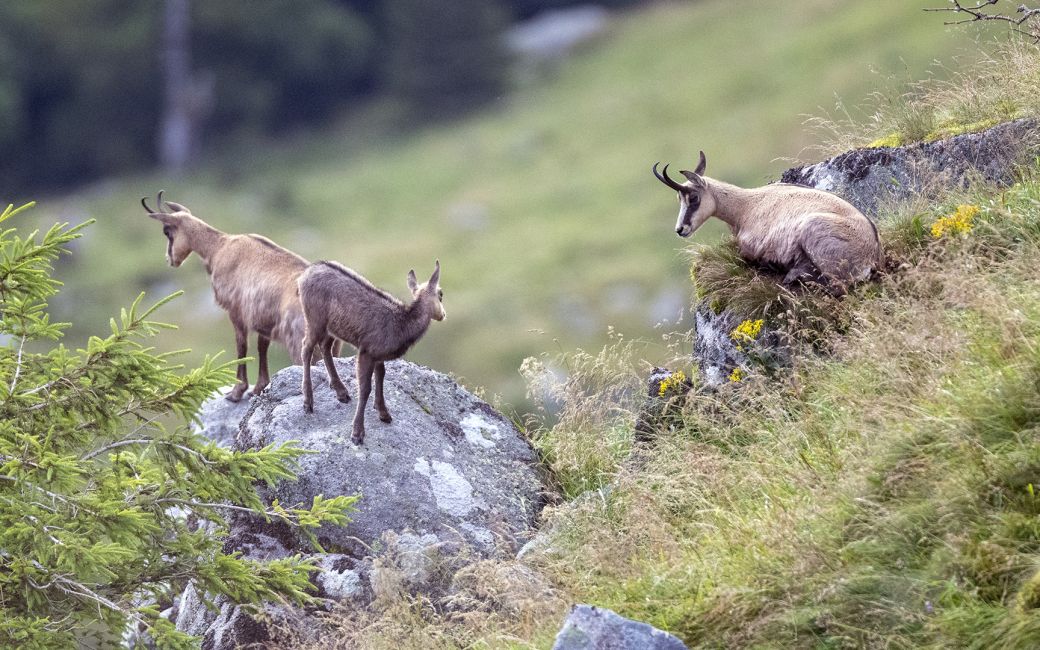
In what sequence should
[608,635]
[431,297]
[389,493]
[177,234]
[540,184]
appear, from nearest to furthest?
[608,635], [389,493], [431,297], [177,234], [540,184]

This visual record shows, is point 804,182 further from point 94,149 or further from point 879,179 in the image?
point 94,149

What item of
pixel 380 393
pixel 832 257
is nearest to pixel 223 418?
pixel 380 393

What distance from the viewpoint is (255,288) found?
469 inches

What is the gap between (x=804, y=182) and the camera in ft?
39.6

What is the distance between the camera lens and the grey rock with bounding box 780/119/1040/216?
11.0m

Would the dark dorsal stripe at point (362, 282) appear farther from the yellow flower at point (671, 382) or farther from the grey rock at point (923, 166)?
the grey rock at point (923, 166)

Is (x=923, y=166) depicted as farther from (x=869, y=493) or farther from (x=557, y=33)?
(x=557, y=33)

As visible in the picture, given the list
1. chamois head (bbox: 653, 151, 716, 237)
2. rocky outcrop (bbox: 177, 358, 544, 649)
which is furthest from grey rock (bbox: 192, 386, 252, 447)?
chamois head (bbox: 653, 151, 716, 237)

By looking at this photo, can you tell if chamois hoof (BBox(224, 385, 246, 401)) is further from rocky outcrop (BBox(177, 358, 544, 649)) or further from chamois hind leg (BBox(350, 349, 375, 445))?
chamois hind leg (BBox(350, 349, 375, 445))

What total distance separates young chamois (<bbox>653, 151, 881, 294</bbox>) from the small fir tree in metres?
3.86

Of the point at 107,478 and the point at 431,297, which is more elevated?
the point at 431,297

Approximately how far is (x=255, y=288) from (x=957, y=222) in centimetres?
592

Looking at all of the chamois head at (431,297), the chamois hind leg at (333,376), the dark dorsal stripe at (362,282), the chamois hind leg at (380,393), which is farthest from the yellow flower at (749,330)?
the chamois hind leg at (333,376)

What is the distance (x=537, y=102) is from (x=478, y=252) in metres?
17.1
